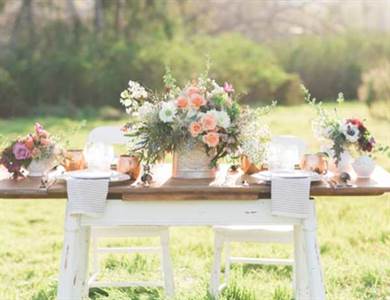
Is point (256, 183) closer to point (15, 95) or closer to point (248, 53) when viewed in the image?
point (15, 95)

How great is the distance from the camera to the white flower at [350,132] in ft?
9.52

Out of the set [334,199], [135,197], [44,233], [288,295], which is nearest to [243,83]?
[334,199]

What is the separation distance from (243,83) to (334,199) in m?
7.39

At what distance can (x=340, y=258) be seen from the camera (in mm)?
4305

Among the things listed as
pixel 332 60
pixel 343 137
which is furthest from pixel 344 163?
pixel 332 60

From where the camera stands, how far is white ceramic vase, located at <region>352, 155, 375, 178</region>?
9.37ft

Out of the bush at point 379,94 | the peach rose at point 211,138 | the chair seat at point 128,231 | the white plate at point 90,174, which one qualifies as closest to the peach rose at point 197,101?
the peach rose at point 211,138

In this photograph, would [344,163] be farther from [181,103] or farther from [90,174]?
[90,174]

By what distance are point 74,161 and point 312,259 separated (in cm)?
96

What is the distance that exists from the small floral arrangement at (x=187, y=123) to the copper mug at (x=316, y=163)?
0.28 m

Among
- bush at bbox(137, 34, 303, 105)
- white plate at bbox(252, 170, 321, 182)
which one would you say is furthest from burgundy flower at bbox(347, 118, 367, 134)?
bush at bbox(137, 34, 303, 105)

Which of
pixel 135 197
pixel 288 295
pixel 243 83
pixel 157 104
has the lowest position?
pixel 288 295

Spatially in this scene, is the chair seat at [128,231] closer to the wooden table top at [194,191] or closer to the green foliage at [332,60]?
the wooden table top at [194,191]

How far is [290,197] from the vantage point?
8.64ft
